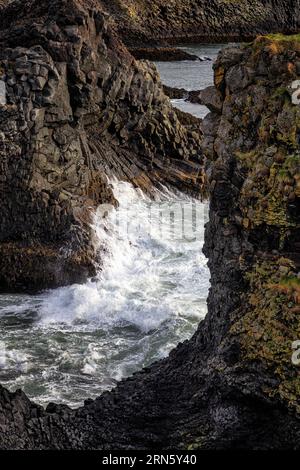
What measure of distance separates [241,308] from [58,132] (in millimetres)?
11765

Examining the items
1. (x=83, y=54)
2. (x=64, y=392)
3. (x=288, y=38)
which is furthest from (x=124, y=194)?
(x=288, y=38)

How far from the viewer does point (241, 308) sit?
38.2 ft

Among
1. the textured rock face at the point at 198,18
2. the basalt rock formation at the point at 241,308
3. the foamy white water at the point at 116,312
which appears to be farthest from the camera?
the textured rock face at the point at 198,18

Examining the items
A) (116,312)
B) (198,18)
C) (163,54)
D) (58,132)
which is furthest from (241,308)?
(198,18)

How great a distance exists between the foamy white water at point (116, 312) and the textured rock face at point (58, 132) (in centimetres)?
63

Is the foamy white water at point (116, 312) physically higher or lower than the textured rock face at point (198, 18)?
lower

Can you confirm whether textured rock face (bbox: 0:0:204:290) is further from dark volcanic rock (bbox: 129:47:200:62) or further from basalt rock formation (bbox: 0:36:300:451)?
dark volcanic rock (bbox: 129:47:200:62)

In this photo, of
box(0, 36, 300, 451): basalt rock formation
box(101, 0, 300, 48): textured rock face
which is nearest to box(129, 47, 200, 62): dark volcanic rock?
box(101, 0, 300, 48): textured rock face

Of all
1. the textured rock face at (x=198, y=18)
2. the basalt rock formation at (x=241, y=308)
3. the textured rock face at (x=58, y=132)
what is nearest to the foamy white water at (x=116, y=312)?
the textured rock face at (x=58, y=132)

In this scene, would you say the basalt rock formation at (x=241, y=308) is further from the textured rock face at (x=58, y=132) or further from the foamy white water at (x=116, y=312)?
the textured rock face at (x=58, y=132)

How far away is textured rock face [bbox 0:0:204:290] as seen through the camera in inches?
851

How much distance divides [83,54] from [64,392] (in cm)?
942

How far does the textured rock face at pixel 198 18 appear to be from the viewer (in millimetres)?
65438

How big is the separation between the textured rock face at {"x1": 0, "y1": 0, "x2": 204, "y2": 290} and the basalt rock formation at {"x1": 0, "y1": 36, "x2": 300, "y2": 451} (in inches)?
367
